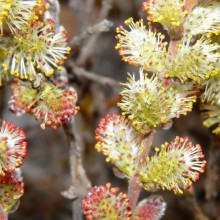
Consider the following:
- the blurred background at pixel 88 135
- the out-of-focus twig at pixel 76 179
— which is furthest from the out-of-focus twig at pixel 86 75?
the out-of-focus twig at pixel 76 179

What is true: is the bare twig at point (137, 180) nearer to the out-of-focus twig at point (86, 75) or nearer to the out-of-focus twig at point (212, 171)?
the out-of-focus twig at point (212, 171)

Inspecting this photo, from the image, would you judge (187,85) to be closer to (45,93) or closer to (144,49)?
(144,49)

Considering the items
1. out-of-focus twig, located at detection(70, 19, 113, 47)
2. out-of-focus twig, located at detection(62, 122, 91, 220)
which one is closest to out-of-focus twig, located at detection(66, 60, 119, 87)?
out-of-focus twig, located at detection(70, 19, 113, 47)

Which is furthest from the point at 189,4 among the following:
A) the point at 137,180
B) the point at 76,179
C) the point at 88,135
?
the point at 88,135

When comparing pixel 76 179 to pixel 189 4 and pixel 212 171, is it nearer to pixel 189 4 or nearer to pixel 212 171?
pixel 212 171

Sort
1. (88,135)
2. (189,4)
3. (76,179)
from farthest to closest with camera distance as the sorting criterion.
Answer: (88,135)
(76,179)
(189,4)

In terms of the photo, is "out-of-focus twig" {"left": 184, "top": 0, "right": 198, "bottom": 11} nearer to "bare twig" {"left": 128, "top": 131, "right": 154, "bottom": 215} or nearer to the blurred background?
"bare twig" {"left": 128, "top": 131, "right": 154, "bottom": 215}

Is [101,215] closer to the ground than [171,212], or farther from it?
farther from it

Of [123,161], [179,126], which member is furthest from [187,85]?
[179,126]
